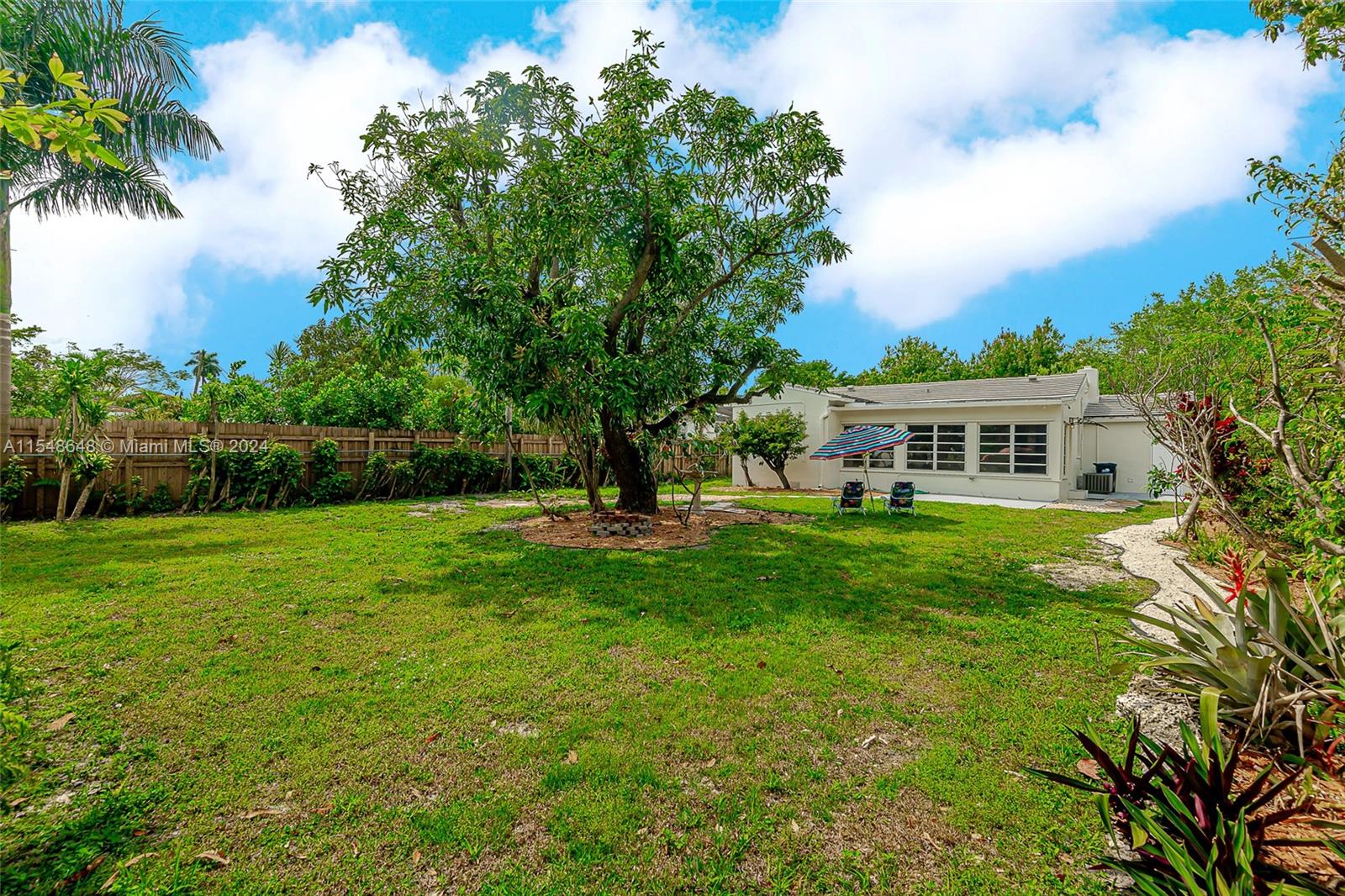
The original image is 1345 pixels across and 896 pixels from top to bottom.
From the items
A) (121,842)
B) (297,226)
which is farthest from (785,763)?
(297,226)

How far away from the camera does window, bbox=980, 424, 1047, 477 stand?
15.0 metres

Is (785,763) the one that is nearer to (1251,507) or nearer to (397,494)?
(1251,507)

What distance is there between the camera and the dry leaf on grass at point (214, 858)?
6.81 feet

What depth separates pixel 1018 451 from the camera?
604 inches

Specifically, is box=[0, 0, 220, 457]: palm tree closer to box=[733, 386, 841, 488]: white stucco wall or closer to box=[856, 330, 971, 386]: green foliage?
box=[733, 386, 841, 488]: white stucco wall

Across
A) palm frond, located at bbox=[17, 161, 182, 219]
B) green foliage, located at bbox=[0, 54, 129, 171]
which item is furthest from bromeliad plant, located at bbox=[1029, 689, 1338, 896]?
palm frond, located at bbox=[17, 161, 182, 219]

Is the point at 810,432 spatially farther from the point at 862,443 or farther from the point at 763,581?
the point at 763,581

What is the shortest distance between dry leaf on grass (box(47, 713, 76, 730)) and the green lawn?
0.15 feet

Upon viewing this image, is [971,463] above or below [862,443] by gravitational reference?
below

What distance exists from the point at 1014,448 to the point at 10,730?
18131 millimetres

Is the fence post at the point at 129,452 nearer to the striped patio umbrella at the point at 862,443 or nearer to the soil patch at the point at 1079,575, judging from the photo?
the striped patio umbrella at the point at 862,443

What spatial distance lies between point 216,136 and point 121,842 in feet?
59.3

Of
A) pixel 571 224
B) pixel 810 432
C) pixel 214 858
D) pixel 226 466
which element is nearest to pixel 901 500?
pixel 810 432

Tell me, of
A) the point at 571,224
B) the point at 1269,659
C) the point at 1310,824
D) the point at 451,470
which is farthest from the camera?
the point at 451,470
